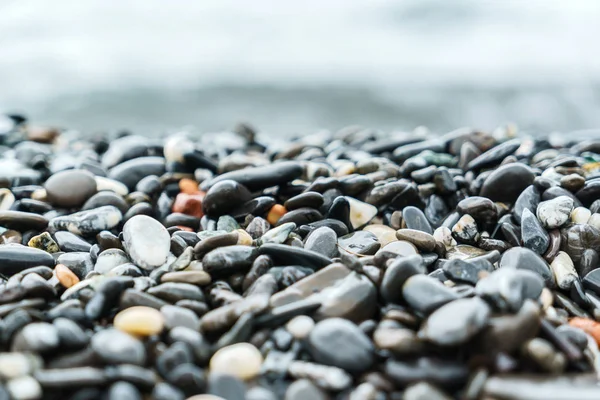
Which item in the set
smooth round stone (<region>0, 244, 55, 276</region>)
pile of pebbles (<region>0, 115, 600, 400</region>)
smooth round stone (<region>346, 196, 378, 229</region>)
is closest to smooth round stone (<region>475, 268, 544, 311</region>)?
pile of pebbles (<region>0, 115, 600, 400</region>)

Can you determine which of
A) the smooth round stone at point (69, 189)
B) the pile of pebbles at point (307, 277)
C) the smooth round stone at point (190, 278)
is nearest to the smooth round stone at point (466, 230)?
the pile of pebbles at point (307, 277)

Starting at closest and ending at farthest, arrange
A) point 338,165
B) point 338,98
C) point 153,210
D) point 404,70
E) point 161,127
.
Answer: point 153,210 → point 338,165 → point 161,127 → point 338,98 → point 404,70

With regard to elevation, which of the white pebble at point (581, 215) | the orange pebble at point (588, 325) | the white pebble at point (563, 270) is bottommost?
the orange pebble at point (588, 325)

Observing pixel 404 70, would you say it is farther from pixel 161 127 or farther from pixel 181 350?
pixel 181 350

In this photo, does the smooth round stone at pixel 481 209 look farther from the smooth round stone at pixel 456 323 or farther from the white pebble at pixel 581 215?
the smooth round stone at pixel 456 323

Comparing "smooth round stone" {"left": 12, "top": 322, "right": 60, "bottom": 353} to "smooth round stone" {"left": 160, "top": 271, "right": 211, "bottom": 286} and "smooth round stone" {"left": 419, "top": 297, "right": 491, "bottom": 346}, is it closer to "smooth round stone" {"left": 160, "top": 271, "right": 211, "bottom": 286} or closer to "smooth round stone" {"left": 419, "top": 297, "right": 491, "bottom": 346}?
"smooth round stone" {"left": 160, "top": 271, "right": 211, "bottom": 286}

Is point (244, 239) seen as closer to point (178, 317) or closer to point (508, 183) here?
point (178, 317)

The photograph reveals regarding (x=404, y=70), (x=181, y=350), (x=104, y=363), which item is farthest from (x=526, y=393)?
(x=404, y=70)
